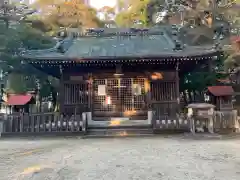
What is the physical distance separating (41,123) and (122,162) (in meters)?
6.44

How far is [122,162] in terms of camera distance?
6465 millimetres

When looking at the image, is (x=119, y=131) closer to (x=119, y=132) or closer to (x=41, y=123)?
(x=119, y=132)

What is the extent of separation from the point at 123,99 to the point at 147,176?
9775 millimetres

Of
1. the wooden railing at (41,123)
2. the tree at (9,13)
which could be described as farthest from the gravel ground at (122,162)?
the tree at (9,13)

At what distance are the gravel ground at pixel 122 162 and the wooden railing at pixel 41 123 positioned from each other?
2.37m

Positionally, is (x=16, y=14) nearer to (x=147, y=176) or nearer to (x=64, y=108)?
(x=64, y=108)

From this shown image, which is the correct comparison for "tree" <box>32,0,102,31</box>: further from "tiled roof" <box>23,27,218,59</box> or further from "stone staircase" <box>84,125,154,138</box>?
"stone staircase" <box>84,125,154,138</box>

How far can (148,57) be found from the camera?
42.6 ft

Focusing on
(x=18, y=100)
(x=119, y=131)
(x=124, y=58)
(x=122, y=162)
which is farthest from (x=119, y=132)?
(x=122, y=162)

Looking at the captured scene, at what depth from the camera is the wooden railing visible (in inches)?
455

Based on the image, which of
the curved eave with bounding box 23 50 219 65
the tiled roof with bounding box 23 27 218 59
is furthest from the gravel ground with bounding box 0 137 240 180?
the tiled roof with bounding box 23 27 218 59

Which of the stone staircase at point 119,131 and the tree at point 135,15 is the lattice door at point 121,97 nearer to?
the stone staircase at point 119,131

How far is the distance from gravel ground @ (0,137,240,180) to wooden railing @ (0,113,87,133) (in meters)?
2.37

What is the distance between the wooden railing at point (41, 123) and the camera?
11.6 m
